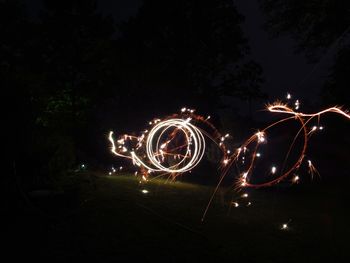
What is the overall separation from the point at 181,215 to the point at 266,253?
119 inches

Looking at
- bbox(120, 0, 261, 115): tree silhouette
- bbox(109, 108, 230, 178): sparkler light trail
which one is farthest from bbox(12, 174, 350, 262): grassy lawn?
bbox(120, 0, 261, 115): tree silhouette

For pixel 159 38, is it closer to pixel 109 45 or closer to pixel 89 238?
pixel 109 45

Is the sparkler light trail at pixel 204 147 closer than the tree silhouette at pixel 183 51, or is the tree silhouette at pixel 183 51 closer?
the sparkler light trail at pixel 204 147

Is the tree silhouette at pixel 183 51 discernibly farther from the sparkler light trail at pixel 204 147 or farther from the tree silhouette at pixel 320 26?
the tree silhouette at pixel 320 26

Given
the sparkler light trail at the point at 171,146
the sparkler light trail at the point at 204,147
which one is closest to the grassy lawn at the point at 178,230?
the sparkler light trail at the point at 204,147

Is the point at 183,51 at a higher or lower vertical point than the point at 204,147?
higher

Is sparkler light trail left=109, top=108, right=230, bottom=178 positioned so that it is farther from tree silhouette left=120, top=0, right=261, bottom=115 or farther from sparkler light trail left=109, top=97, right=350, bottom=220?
tree silhouette left=120, top=0, right=261, bottom=115

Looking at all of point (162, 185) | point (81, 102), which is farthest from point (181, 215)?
point (81, 102)

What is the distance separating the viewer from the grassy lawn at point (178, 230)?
610 cm

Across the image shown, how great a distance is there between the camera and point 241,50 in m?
27.7

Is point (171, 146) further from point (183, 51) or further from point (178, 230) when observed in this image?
point (178, 230)

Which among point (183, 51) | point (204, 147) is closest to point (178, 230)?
point (204, 147)

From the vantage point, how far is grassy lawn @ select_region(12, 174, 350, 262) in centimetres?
610

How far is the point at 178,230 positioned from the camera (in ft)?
24.7
